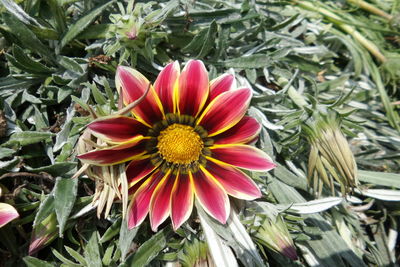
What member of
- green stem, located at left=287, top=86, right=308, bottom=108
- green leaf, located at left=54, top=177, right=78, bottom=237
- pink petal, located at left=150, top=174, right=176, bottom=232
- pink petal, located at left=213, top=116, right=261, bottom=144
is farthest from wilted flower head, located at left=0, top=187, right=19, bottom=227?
green stem, located at left=287, top=86, right=308, bottom=108

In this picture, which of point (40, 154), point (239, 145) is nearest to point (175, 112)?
point (239, 145)

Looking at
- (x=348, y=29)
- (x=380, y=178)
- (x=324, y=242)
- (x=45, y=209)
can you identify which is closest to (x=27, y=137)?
(x=45, y=209)

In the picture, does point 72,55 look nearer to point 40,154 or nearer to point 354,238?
point 40,154

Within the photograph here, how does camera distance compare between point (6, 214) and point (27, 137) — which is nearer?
point (6, 214)

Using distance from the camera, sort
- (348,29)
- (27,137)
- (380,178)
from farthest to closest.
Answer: (348,29) → (380,178) → (27,137)

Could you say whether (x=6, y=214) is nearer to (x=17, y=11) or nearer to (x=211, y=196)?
(x=211, y=196)

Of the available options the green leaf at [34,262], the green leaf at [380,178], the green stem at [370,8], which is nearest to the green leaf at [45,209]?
the green leaf at [34,262]
